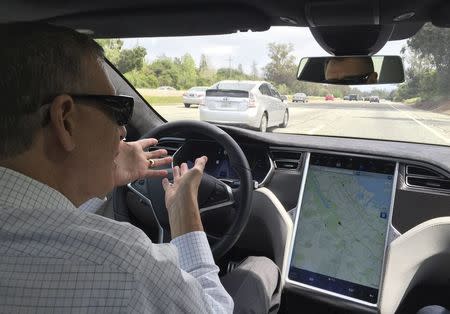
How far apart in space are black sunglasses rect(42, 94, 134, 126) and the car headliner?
1140 mm

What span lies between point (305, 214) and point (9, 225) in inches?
103

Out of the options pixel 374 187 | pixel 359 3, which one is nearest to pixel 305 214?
pixel 374 187

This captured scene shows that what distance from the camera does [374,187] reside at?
330 cm

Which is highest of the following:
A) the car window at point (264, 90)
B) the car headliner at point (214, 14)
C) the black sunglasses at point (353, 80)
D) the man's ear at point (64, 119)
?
the car headliner at point (214, 14)

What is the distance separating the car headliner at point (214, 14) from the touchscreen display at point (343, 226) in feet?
3.33

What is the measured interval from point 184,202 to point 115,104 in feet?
1.82

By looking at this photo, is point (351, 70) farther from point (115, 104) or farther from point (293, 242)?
point (115, 104)

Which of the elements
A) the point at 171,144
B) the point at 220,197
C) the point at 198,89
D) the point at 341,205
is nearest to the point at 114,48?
the point at 171,144

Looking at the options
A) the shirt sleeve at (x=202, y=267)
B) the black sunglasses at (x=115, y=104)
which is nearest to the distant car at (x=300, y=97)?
the shirt sleeve at (x=202, y=267)

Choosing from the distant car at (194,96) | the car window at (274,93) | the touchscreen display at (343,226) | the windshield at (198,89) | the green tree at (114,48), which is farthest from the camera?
the windshield at (198,89)

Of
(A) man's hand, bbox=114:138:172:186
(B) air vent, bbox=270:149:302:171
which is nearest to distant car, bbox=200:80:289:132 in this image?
(B) air vent, bbox=270:149:302:171

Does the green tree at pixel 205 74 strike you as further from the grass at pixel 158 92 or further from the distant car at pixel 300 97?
the distant car at pixel 300 97

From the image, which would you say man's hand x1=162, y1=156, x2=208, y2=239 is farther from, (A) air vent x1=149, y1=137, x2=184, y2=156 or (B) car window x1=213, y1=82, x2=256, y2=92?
(B) car window x1=213, y1=82, x2=256, y2=92

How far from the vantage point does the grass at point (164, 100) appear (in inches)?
167
